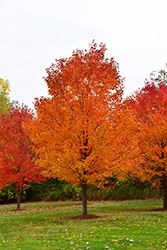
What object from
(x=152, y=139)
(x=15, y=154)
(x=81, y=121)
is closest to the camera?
(x=81, y=121)

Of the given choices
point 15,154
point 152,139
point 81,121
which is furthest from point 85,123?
point 15,154

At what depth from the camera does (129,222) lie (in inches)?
469

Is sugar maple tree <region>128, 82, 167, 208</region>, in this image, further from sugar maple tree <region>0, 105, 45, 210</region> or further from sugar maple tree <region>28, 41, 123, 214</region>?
sugar maple tree <region>0, 105, 45, 210</region>

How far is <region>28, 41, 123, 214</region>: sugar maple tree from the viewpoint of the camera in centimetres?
1285

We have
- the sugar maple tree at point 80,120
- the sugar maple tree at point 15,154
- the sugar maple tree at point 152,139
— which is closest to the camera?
the sugar maple tree at point 80,120

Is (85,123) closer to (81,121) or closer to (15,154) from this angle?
(81,121)

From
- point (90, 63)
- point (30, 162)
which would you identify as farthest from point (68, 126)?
point (30, 162)

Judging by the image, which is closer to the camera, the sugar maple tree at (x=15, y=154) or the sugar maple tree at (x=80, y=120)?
the sugar maple tree at (x=80, y=120)

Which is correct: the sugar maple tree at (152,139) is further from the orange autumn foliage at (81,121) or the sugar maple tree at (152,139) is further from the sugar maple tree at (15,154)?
the sugar maple tree at (15,154)

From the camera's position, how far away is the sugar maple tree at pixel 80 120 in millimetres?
12852

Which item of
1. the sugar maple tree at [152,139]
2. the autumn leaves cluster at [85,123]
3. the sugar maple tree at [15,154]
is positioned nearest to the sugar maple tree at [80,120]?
the autumn leaves cluster at [85,123]

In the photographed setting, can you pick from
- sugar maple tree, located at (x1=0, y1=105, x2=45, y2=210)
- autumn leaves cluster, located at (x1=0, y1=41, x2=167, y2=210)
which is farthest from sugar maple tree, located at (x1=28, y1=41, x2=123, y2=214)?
sugar maple tree, located at (x1=0, y1=105, x2=45, y2=210)

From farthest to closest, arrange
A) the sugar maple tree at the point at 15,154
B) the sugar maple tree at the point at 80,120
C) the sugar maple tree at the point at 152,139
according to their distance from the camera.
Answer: the sugar maple tree at the point at 15,154, the sugar maple tree at the point at 152,139, the sugar maple tree at the point at 80,120

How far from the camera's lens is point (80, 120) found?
41.9ft
